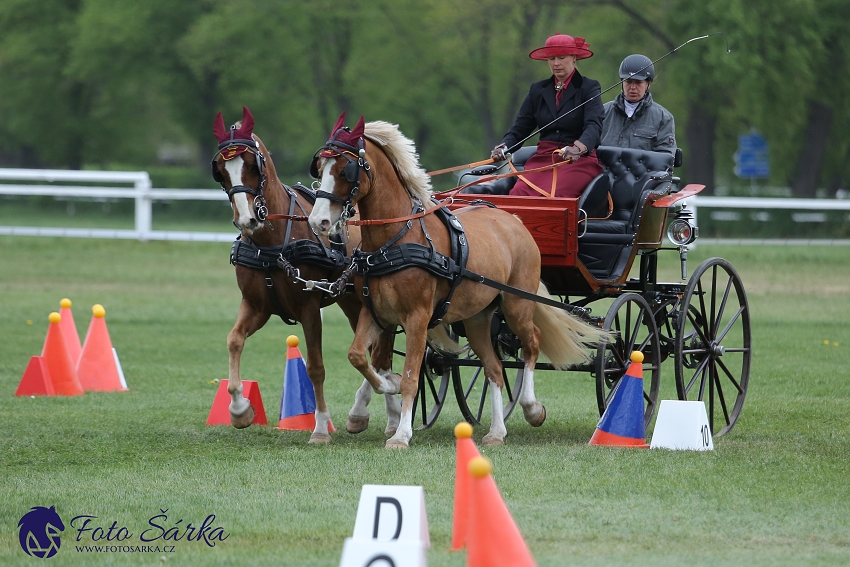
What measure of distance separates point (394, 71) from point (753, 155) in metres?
12.0

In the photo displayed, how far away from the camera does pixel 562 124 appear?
8.46 meters

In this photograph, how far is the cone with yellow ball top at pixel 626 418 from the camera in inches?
298

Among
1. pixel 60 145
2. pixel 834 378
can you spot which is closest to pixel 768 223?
pixel 834 378

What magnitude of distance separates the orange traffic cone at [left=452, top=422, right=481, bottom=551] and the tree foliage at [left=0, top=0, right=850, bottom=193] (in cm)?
2385

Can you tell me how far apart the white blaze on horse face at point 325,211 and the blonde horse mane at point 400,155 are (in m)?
0.50

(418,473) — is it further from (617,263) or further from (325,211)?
(617,263)

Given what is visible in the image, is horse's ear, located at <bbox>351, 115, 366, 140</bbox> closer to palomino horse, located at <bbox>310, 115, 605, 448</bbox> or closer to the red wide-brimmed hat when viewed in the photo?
palomino horse, located at <bbox>310, 115, 605, 448</bbox>

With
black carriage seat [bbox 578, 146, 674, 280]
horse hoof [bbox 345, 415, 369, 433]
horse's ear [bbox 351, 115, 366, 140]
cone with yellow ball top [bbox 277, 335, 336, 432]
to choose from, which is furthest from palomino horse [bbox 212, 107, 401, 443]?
black carriage seat [bbox 578, 146, 674, 280]

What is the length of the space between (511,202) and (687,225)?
1.22 m

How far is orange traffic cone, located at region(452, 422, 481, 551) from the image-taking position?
469 centimetres

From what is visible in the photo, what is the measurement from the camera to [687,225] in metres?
8.25

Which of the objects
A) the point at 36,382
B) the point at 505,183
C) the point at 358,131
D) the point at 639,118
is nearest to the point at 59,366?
the point at 36,382

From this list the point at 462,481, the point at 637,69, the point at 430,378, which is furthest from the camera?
the point at 637,69

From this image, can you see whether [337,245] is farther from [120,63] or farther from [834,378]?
[120,63]
